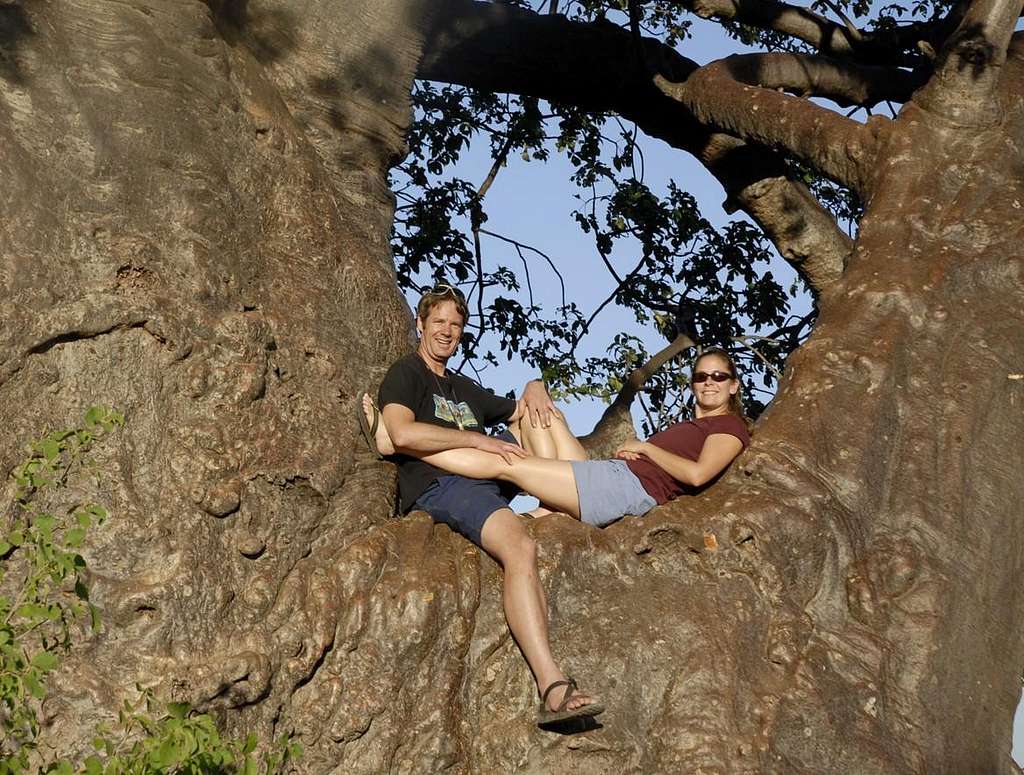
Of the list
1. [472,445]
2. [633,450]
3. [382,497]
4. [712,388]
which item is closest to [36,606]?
[382,497]

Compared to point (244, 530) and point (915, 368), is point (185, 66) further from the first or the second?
point (915, 368)

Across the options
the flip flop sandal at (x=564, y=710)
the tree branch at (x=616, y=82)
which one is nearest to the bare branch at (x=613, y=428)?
the tree branch at (x=616, y=82)

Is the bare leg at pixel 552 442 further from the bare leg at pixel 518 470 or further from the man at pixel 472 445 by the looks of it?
the bare leg at pixel 518 470

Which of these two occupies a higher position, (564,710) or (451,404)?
(451,404)

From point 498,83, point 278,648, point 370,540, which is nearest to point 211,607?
point 278,648

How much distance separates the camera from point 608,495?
15.1 ft

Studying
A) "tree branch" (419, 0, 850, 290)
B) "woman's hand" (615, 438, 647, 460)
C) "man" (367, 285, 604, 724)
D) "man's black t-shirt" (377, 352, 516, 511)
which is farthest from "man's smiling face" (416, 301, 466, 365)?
"tree branch" (419, 0, 850, 290)

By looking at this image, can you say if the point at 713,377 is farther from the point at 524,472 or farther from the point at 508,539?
the point at 508,539

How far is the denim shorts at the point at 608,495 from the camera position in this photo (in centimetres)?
459

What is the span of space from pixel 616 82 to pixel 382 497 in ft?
11.8

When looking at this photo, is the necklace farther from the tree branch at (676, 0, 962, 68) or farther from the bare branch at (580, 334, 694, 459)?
the tree branch at (676, 0, 962, 68)

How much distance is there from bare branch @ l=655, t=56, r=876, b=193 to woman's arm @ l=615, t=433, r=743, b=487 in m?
1.62

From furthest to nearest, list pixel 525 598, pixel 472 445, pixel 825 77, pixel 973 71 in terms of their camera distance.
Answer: pixel 825 77, pixel 973 71, pixel 472 445, pixel 525 598

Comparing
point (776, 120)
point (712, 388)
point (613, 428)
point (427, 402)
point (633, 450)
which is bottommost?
point (613, 428)
